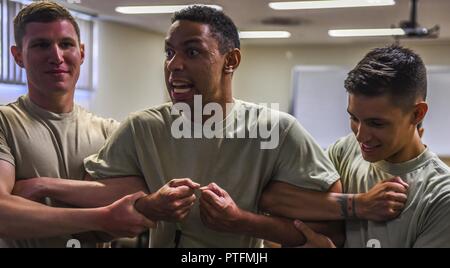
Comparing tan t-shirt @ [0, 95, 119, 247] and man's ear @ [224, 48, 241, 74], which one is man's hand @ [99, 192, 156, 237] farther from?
man's ear @ [224, 48, 241, 74]

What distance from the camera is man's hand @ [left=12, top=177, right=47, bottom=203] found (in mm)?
730

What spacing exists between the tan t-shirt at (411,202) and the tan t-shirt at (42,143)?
1.19 feet

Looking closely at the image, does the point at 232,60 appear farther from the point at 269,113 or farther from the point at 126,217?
the point at 126,217

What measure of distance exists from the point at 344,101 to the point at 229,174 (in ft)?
0.67

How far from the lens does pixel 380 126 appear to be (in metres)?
0.68

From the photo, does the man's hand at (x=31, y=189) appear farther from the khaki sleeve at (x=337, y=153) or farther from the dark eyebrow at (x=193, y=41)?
the khaki sleeve at (x=337, y=153)

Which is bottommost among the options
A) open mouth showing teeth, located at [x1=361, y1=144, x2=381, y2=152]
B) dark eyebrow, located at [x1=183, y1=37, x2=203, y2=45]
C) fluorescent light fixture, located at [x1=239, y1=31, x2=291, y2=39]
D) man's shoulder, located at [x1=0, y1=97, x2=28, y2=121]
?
open mouth showing teeth, located at [x1=361, y1=144, x2=381, y2=152]

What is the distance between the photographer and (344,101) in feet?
2.48

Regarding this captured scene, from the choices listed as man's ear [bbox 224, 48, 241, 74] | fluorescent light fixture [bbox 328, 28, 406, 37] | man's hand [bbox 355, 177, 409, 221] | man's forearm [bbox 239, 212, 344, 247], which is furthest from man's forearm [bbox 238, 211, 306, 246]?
fluorescent light fixture [bbox 328, 28, 406, 37]

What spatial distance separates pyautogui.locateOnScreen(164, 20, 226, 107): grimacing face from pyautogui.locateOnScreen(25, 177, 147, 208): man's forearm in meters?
0.14

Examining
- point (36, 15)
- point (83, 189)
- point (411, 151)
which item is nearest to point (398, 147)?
point (411, 151)

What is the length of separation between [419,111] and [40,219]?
54cm
